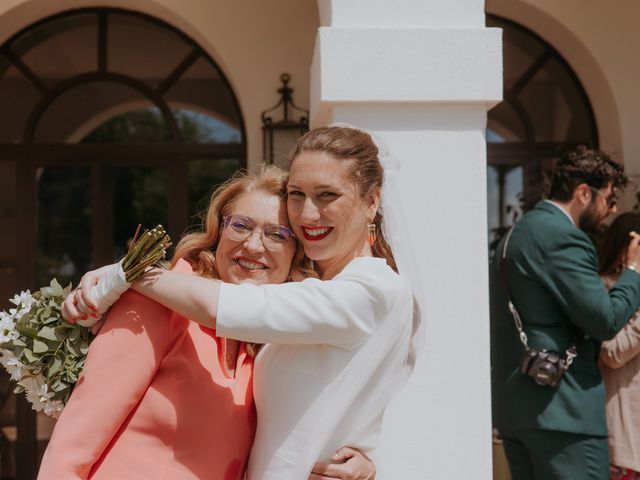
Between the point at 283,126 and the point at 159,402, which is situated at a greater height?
the point at 283,126

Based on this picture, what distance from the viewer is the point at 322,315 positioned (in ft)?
6.51

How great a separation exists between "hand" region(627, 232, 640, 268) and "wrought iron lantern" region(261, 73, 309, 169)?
2082 millimetres

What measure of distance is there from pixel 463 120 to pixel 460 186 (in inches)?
10.2

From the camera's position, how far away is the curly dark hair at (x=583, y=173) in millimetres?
3851

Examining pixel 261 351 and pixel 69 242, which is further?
pixel 69 242

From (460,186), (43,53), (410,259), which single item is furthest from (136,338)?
(43,53)

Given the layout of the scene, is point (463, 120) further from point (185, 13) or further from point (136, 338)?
point (185, 13)

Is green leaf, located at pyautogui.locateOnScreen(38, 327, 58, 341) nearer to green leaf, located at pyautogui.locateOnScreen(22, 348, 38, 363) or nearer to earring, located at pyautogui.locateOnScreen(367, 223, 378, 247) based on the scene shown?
green leaf, located at pyautogui.locateOnScreen(22, 348, 38, 363)

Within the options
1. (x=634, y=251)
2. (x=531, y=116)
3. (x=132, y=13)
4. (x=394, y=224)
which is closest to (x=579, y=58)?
(x=531, y=116)

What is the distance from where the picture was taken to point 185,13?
5266 millimetres

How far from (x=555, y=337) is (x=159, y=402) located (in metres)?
2.13

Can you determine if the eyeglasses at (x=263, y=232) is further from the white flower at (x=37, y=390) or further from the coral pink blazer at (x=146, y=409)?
the white flower at (x=37, y=390)

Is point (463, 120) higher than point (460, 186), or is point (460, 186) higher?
point (463, 120)

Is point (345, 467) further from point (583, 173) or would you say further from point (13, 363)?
point (583, 173)
